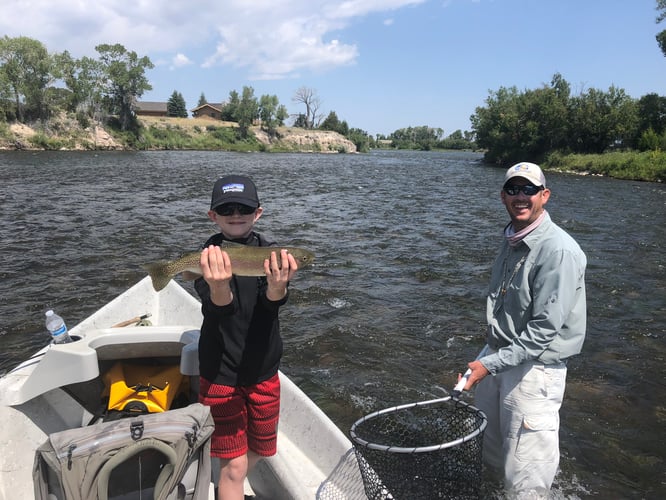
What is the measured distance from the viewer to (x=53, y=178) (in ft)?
91.8

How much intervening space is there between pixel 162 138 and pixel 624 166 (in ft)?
242

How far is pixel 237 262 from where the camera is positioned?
2.74 meters

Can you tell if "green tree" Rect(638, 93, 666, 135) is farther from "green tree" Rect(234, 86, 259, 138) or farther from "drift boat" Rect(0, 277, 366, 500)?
"green tree" Rect(234, 86, 259, 138)

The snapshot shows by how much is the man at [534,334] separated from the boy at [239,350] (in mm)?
1446

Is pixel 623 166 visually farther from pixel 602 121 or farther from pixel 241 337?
pixel 241 337

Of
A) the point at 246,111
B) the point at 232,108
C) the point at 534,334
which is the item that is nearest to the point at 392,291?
the point at 534,334

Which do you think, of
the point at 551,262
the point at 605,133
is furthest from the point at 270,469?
the point at 605,133

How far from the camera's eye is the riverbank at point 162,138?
6164 centimetres

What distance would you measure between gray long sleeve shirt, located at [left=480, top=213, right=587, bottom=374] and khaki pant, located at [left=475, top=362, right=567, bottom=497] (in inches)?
5.6

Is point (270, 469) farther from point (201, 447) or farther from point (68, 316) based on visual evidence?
point (68, 316)

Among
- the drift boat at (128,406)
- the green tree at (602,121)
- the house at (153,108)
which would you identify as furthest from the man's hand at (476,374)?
the house at (153,108)

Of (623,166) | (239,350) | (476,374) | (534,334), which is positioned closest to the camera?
(239,350)

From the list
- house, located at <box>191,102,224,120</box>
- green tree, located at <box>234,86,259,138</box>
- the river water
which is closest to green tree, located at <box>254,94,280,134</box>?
green tree, located at <box>234,86,259,138</box>

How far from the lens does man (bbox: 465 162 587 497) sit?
3.09 m
